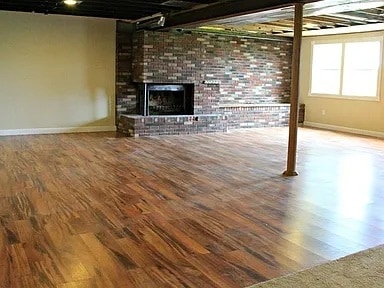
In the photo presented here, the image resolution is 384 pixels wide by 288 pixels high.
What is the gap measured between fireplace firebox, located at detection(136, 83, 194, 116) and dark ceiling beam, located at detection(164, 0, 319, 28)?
1.42 meters

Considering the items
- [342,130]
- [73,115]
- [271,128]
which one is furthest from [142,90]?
[342,130]

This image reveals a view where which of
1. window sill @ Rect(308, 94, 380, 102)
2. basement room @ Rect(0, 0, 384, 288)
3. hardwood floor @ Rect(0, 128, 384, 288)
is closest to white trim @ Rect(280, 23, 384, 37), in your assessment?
basement room @ Rect(0, 0, 384, 288)

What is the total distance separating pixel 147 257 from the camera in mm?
3010

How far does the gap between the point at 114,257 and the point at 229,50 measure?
26.5ft

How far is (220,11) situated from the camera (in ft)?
22.3

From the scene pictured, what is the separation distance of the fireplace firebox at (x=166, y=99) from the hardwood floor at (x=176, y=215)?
2.38 metres

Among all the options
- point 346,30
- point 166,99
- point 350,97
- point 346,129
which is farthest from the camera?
point 346,129

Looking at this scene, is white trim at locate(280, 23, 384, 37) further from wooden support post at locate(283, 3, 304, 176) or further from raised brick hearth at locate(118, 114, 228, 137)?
wooden support post at locate(283, 3, 304, 176)

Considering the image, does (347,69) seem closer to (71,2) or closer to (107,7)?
(107,7)

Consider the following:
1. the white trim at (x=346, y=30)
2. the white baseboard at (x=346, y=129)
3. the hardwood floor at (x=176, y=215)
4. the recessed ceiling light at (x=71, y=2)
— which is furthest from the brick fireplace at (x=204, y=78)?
the hardwood floor at (x=176, y=215)

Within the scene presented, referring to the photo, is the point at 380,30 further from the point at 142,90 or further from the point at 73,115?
the point at 73,115

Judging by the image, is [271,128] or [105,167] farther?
[271,128]

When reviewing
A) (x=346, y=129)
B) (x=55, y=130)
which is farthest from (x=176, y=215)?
(x=346, y=129)

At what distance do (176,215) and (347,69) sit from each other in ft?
25.2
